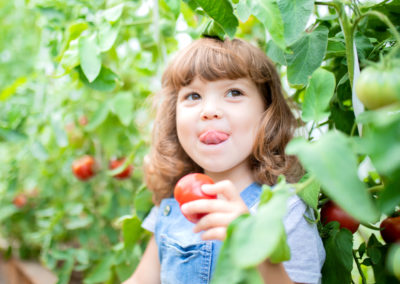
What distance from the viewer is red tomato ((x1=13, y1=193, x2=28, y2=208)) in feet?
5.90

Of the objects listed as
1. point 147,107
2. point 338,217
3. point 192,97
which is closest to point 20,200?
point 147,107

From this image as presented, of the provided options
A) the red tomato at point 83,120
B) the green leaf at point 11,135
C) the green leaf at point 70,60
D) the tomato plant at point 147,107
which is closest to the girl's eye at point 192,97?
the tomato plant at point 147,107

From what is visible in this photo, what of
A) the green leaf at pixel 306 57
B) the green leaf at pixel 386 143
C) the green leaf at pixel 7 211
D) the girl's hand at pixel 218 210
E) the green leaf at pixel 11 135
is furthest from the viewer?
the green leaf at pixel 7 211

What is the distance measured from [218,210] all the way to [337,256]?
28 cm

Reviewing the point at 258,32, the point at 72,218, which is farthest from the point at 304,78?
the point at 72,218

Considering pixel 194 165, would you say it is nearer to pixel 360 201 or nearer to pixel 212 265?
pixel 212 265

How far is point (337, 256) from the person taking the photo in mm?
638

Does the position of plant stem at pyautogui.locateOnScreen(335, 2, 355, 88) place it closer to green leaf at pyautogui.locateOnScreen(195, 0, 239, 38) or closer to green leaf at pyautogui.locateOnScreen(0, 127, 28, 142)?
green leaf at pyautogui.locateOnScreen(195, 0, 239, 38)

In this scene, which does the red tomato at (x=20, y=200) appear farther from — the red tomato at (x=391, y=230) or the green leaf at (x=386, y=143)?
the green leaf at (x=386, y=143)

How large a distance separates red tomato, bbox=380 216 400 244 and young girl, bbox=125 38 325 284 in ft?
0.37

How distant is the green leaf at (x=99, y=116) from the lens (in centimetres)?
115

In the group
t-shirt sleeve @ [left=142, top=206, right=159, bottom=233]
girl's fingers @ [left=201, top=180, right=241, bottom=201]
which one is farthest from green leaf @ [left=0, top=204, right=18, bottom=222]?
girl's fingers @ [left=201, top=180, right=241, bottom=201]

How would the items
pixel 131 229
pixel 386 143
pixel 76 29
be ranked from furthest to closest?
pixel 131 229 → pixel 76 29 → pixel 386 143

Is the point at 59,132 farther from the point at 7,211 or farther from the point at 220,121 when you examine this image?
the point at 7,211
